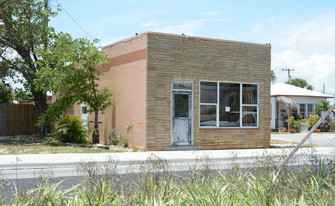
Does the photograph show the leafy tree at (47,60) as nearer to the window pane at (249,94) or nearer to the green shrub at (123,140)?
the green shrub at (123,140)

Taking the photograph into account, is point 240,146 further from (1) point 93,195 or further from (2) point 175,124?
(1) point 93,195

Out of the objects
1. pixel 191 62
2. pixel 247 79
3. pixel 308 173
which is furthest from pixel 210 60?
pixel 308 173

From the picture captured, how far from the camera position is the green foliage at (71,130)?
1889 cm

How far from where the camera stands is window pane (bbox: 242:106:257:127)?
60.5ft

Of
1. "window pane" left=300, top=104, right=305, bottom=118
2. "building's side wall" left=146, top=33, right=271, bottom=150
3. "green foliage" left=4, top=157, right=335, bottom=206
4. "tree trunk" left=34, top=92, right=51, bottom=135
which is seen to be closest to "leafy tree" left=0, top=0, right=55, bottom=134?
"tree trunk" left=34, top=92, right=51, bottom=135

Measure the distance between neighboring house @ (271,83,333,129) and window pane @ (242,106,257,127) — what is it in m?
15.0

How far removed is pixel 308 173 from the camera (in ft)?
22.0

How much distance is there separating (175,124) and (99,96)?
12.0ft

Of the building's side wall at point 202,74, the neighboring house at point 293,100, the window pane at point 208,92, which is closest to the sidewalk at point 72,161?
the building's side wall at point 202,74

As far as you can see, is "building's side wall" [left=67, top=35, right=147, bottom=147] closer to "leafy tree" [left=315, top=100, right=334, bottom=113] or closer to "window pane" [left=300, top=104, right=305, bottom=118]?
"window pane" [left=300, top=104, right=305, bottom=118]

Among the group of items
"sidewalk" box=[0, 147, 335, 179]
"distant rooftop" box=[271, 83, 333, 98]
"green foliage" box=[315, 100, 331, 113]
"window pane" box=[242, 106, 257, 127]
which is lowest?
"sidewalk" box=[0, 147, 335, 179]

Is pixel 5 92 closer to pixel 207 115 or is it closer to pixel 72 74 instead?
pixel 72 74

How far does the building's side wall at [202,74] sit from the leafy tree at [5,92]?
1239 centimetres

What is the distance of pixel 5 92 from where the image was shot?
26938mm
